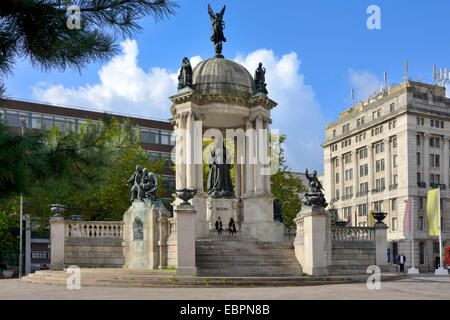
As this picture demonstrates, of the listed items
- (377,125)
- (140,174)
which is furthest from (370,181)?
(140,174)

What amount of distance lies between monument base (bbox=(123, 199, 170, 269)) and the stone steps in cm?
207

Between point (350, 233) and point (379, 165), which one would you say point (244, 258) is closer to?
point (350, 233)

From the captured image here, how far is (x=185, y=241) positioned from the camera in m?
23.5

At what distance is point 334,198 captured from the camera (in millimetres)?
98438

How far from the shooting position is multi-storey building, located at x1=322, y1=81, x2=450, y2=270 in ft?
257

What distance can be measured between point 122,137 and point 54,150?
1.13m

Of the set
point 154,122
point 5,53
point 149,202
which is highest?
point 154,122

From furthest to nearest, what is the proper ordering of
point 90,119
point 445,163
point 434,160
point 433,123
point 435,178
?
1. point 445,163
2. point 433,123
3. point 434,160
4. point 435,178
5. point 90,119

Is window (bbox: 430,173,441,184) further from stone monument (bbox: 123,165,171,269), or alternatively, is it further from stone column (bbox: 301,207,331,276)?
stone monument (bbox: 123,165,171,269)

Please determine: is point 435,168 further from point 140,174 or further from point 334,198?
point 140,174

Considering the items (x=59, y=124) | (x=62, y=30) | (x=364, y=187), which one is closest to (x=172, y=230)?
(x=62, y=30)

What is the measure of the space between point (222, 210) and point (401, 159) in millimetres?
53679

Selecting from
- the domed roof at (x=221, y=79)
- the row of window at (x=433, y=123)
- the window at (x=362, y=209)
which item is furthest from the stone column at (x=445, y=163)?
the domed roof at (x=221, y=79)

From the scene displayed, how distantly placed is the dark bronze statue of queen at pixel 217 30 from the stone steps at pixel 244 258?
499 inches
